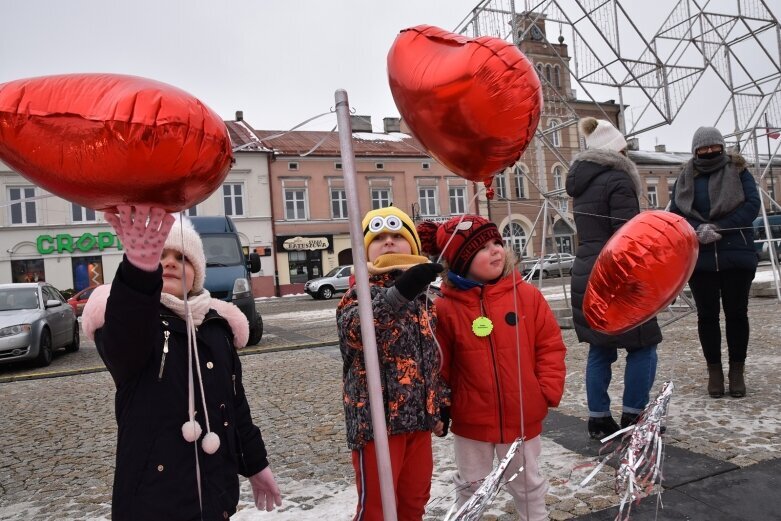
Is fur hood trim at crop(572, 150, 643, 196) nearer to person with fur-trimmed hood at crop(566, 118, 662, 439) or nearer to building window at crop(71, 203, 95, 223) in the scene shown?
person with fur-trimmed hood at crop(566, 118, 662, 439)

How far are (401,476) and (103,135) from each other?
4.62 feet

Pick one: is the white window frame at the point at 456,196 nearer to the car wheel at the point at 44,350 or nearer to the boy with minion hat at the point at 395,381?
the car wheel at the point at 44,350

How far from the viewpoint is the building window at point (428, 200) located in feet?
94.6

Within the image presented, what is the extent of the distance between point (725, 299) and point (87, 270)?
26290mm

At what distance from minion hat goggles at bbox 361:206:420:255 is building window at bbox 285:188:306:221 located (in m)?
26.1

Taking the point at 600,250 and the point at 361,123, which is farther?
the point at 600,250

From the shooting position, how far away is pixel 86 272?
80.9 ft

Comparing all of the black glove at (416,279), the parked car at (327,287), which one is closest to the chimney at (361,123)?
the black glove at (416,279)

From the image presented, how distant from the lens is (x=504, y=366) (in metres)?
2.01

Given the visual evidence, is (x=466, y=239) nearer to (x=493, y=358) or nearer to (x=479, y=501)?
(x=493, y=358)

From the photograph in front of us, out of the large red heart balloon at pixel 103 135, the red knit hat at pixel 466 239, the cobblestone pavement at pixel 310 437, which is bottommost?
the cobblestone pavement at pixel 310 437

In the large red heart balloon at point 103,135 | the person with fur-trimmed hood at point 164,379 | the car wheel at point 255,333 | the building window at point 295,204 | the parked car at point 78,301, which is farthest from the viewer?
the building window at point 295,204

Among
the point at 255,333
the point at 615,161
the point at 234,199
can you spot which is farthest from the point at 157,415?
the point at 234,199

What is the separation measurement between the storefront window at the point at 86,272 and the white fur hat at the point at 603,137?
2549 centimetres
